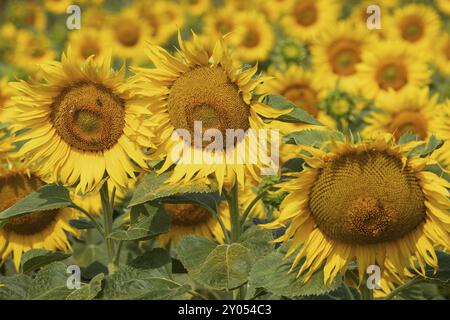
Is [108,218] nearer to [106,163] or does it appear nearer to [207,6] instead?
[106,163]

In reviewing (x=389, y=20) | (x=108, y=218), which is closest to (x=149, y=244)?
(x=108, y=218)

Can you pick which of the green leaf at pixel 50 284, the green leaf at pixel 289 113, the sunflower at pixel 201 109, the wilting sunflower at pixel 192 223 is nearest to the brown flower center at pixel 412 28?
the wilting sunflower at pixel 192 223

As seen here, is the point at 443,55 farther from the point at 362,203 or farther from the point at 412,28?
the point at 362,203

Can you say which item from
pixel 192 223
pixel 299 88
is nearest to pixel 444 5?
pixel 299 88

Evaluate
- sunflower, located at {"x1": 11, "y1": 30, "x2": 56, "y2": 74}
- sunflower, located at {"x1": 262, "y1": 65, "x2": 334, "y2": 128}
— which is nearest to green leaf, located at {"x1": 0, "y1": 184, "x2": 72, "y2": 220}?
sunflower, located at {"x1": 262, "y1": 65, "x2": 334, "y2": 128}

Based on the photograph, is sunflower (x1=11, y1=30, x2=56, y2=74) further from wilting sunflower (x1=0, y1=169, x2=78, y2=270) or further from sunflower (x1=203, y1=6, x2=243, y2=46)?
wilting sunflower (x1=0, y1=169, x2=78, y2=270)

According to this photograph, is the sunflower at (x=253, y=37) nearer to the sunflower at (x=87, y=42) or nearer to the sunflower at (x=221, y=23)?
the sunflower at (x=221, y=23)
